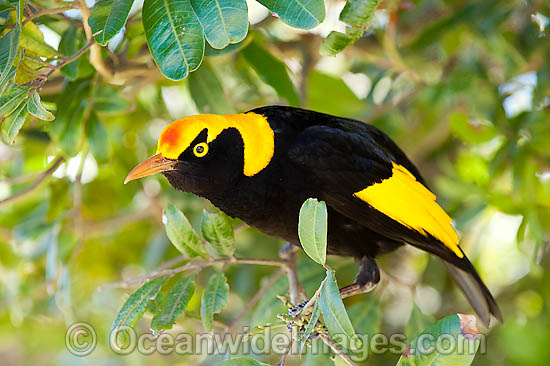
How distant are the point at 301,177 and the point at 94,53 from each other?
76 centimetres

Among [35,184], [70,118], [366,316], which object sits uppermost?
[70,118]

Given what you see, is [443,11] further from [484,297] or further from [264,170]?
→ [264,170]

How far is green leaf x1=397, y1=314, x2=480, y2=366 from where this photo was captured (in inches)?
56.7

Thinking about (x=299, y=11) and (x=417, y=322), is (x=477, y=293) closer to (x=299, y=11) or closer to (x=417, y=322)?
(x=417, y=322)

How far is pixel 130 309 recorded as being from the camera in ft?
5.83

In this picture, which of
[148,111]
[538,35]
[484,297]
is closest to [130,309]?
[484,297]

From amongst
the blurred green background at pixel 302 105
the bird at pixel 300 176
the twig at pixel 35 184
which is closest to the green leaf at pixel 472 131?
the blurred green background at pixel 302 105

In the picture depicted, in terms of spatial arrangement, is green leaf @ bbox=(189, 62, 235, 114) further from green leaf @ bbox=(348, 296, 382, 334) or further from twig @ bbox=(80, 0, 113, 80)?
green leaf @ bbox=(348, 296, 382, 334)

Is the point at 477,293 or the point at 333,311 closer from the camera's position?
the point at 333,311

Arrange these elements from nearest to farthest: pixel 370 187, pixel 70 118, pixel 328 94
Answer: pixel 370 187
pixel 70 118
pixel 328 94

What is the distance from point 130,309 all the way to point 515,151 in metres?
1.80

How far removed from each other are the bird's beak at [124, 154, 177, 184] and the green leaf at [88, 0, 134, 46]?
39cm

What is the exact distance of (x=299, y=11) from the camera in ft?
5.11

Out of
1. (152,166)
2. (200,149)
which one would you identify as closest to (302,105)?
(200,149)
